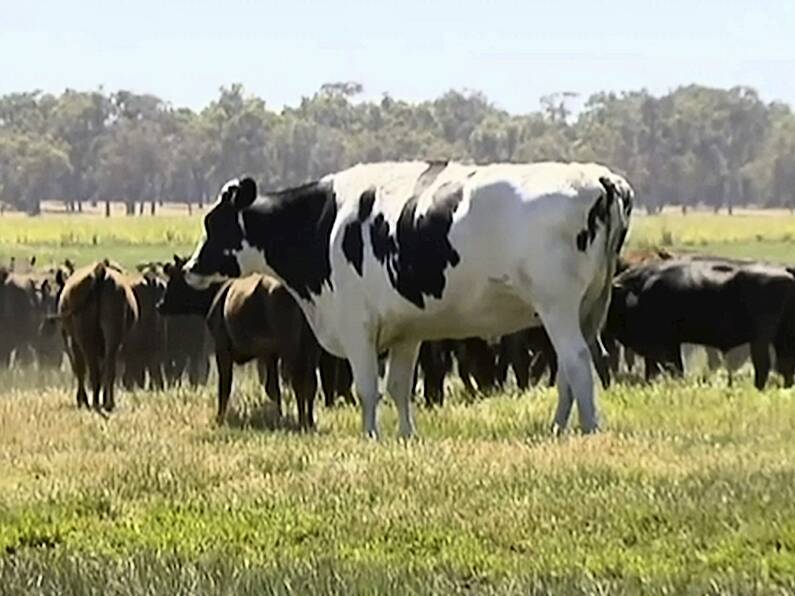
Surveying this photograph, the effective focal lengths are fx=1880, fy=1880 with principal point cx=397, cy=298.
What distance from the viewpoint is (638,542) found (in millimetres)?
10172

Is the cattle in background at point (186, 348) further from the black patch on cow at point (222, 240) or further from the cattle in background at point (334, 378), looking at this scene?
the black patch on cow at point (222, 240)

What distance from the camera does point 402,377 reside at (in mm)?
17688

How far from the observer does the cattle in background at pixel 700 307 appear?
23.6 metres

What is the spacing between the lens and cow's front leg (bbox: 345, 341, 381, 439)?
17.1 meters

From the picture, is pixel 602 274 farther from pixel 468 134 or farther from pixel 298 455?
pixel 468 134

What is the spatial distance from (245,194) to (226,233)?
45cm

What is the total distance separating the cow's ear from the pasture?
256 centimetres

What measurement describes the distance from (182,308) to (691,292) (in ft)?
21.4

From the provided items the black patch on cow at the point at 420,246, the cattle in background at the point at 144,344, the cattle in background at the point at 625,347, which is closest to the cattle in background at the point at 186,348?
the cattle in background at the point at 144,344

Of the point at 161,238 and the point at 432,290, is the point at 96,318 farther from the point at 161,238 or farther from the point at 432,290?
the point at 161,238

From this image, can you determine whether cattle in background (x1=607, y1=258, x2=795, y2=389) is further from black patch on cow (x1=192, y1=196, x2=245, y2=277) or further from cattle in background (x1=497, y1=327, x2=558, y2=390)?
black patch on cow (x1=192, y1=196, x2=245, y2=277)

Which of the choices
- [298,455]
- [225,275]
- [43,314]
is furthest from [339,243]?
[43,314]

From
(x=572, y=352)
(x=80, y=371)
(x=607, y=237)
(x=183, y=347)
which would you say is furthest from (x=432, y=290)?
(x=183, y=347)

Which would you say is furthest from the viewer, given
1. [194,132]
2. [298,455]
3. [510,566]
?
[194,132]
